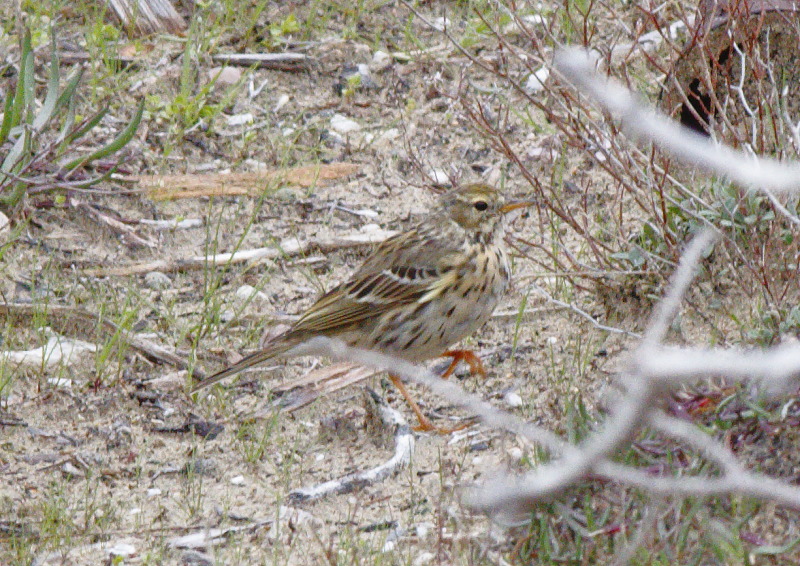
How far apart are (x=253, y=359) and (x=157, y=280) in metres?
1.50

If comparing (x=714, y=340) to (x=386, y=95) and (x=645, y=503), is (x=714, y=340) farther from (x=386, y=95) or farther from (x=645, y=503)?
(x=386, y=95)

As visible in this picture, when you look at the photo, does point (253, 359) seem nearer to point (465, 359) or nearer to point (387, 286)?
point (387, 286)

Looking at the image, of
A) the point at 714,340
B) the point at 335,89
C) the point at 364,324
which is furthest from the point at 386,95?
the point at 714,340

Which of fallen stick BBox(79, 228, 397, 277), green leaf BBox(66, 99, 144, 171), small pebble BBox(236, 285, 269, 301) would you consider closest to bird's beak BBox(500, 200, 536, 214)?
fallen stick BBox(79, 228, 397, 277)

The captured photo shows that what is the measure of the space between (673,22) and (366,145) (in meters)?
2.25

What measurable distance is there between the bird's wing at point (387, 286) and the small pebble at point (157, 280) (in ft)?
4.18

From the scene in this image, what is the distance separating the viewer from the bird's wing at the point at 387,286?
20.6ft

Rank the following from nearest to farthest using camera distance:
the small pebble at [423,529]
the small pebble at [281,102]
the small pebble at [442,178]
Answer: the small pebble at [423,529] < the small pebble at [442,178] < the small pebble at [281,102]

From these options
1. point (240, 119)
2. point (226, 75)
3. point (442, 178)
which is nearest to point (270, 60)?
point (226, 75)

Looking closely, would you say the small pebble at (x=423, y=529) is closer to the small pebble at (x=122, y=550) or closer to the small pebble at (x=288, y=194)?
the small pebble at (x=122, y=550)

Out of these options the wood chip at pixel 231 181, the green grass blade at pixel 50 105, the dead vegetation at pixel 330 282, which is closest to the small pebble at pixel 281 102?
the dead vegetation at pixel 330 282

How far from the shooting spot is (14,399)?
6.29 meters

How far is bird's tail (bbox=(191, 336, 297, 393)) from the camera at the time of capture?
6.10 metres

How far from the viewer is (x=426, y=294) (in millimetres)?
6234
